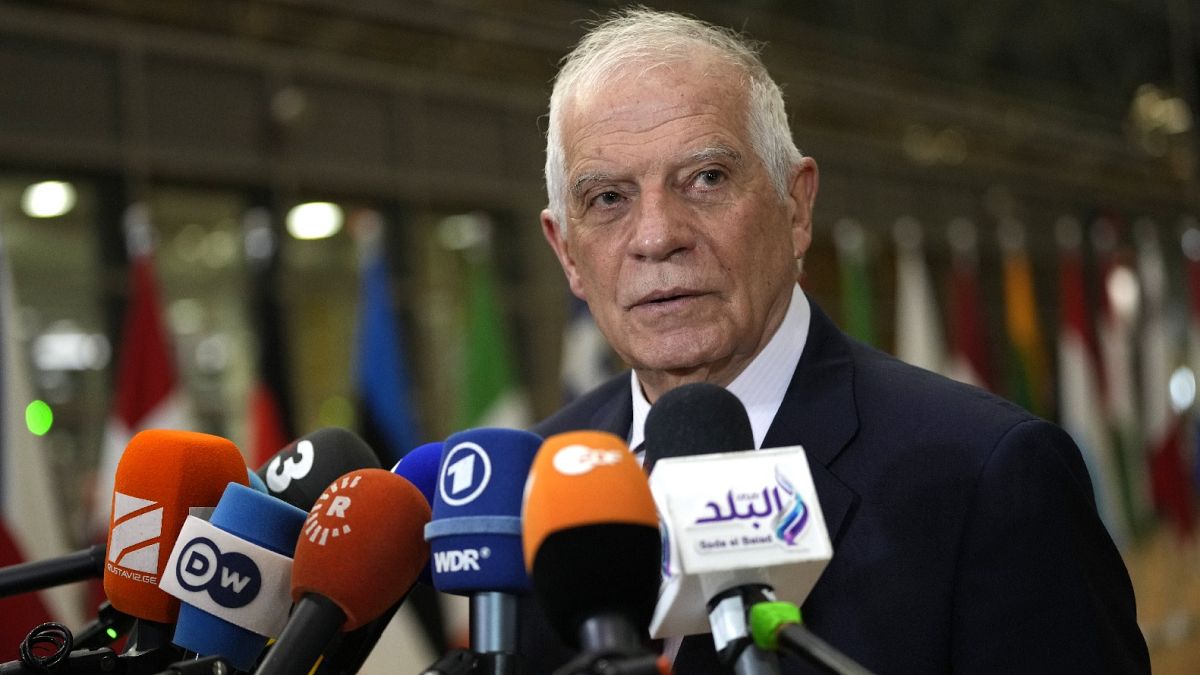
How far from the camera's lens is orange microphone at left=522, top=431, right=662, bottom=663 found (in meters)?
1.00

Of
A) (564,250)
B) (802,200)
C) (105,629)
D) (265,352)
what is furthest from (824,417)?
(265,352)

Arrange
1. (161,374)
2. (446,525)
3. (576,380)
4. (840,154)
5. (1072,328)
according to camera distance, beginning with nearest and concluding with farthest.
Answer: (446,525)
(161,374)
(576,380)
(1072,328)
(840,154)

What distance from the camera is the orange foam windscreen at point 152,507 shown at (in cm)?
137

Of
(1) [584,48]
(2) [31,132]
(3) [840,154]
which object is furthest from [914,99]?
(1) [584,48]

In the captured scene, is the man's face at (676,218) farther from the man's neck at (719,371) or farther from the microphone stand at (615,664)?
the microphone stand at (615,664)

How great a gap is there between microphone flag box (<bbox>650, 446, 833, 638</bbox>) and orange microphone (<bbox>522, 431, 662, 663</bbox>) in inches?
2.1

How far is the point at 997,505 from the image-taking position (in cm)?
154

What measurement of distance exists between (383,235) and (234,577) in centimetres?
862

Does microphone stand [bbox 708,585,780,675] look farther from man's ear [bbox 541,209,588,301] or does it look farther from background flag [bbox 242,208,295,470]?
background flag [bbox 242,208,295,470]

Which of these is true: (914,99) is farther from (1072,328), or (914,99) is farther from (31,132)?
(31,132)

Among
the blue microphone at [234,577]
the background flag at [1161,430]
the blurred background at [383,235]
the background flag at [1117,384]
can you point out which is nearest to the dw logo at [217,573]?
the blue microphone at [234,577]

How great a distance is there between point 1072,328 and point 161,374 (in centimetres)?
791

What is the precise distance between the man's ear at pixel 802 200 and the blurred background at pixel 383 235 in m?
3.42

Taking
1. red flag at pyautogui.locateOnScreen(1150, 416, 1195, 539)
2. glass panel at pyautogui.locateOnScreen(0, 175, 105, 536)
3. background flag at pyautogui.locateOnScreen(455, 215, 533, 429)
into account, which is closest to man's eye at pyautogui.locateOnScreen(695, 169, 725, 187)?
background flag at pyautogui.locateOnScreen(455, 215, 533, 429)
